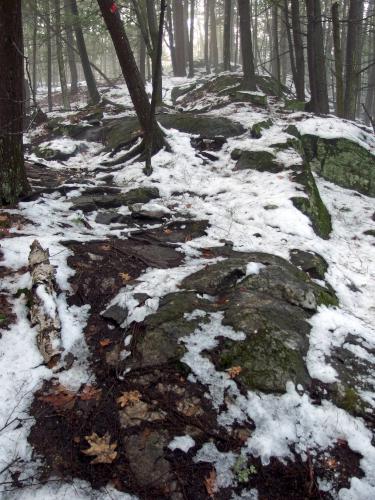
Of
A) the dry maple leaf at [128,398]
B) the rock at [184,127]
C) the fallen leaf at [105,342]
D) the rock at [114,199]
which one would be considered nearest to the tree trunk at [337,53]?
the rock at [184,127]

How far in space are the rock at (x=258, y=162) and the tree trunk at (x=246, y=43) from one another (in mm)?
7103

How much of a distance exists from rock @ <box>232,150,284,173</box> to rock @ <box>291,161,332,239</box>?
50 centimetres

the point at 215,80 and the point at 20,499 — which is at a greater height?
the point at 215,80

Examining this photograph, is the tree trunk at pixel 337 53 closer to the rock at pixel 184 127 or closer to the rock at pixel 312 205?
the rock at pixel 184 127

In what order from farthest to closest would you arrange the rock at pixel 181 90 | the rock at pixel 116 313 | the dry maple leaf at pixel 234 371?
the rock at pixel 181 90
the rock at pixel 116 313
the dry maple leaf at pixel 234 371

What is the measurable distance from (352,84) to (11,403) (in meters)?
13.5

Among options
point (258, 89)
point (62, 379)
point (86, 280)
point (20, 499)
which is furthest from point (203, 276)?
point (258, 89)

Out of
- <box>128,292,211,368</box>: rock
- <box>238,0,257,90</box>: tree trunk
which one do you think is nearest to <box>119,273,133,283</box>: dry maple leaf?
<box>128,292,211,368</box>: rock

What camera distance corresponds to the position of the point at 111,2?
25.0ft

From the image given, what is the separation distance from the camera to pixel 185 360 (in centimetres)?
332

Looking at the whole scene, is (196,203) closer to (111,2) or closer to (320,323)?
(320,323)

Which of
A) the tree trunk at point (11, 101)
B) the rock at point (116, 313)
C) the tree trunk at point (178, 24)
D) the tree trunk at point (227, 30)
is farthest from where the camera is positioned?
the tree trunk at point (178, 24)

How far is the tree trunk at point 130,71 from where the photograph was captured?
7793 millimetres

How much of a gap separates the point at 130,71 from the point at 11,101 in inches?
142
